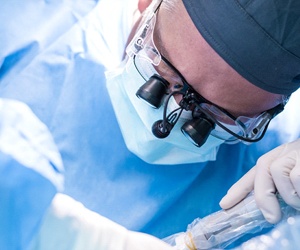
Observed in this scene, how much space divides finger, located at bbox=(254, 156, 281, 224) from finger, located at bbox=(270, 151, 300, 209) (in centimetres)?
2

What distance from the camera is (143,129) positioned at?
4.04 ft

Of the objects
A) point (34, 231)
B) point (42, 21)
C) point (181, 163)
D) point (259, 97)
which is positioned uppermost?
point (259, 97)

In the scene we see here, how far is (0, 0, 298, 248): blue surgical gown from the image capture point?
1263 mm

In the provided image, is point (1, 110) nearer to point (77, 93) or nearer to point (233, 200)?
point (77, 93)

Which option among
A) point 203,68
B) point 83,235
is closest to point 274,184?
point 203,68

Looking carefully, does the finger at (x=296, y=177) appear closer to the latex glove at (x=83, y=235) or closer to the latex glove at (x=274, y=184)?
the latex glove at (x=274, y=184)

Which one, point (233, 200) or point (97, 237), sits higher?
point (233, 200)

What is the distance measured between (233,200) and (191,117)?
0.26 meters

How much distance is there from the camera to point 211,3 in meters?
0.97

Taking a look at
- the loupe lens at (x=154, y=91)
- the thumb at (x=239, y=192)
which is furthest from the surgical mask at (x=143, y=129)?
the thumb at (x=239, y=192)

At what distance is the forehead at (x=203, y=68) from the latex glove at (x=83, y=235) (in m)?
0.42

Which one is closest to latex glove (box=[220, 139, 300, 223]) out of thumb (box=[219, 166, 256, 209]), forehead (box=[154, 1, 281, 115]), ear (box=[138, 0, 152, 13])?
thumb (box=[219, 166, 256, 209])

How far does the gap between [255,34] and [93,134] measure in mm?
626

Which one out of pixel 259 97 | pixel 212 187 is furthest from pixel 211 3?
pixel 212 187
